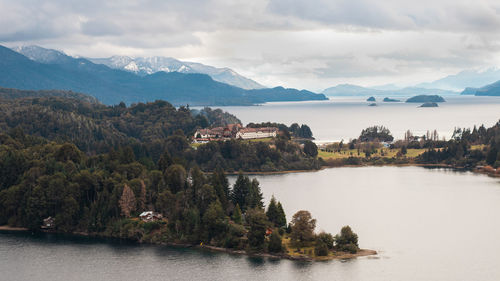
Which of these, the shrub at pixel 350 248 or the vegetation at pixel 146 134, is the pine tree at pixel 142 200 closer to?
the vegetation at pixel 146 134

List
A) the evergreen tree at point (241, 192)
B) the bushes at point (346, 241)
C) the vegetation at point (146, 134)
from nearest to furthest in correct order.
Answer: the bushes at point (346, 241)
the evergreen tree at point (241, 192)
the vegetation at point (146, 134)

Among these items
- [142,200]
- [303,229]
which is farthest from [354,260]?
[142,200]

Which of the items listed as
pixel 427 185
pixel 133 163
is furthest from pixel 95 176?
pixel 427 185

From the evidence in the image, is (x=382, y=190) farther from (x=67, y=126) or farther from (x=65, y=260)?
(x=67, y=126)

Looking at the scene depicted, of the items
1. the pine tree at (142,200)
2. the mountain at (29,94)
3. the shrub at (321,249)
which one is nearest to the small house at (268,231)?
the shrub at (321,249)

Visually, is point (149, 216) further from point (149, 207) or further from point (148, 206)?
point (148, 206)
